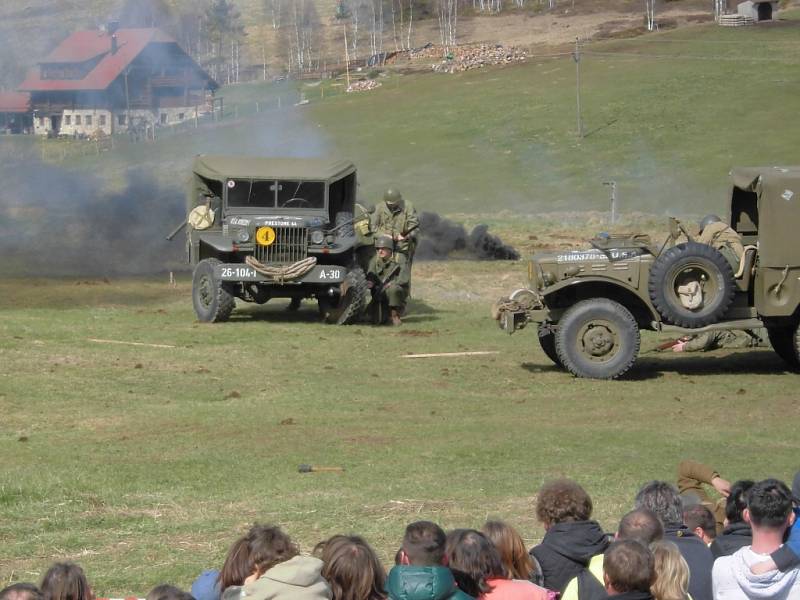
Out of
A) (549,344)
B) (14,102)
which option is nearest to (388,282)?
(549,344)

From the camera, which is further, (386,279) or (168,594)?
(386,279)

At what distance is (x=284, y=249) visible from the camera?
20.8 meters

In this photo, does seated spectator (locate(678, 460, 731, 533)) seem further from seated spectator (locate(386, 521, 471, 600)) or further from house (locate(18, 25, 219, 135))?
house (locate(18, 25, 219, 135))

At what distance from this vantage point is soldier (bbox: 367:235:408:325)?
21.2 metres

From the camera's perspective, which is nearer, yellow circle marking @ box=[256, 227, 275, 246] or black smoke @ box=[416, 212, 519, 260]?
yellow circle marking @ box=[256, 227, 275, 246]

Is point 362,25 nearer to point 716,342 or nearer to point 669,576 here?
point 716,342

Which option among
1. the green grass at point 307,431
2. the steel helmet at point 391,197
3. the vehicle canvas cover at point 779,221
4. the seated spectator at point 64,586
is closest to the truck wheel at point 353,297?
the green grass at point 307,431

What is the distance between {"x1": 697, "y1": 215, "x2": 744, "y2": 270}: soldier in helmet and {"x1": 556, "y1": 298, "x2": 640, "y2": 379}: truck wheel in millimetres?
1280

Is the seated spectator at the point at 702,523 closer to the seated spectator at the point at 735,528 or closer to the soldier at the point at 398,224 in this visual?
the seated spectator at the point at 735,528

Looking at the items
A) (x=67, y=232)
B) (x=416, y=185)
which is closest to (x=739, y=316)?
(x=67, y=232)

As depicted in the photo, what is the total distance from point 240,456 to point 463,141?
52666 millimetres

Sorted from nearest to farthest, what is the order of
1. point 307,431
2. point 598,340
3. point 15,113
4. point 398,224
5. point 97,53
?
point 307,431, point 598,340, point 398,224, point 97,53, point 15,113

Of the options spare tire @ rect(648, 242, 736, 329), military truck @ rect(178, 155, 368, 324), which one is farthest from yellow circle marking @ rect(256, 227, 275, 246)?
spare tire @ rect(648, 242, 736, 329)

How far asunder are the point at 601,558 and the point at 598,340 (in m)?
9.66
